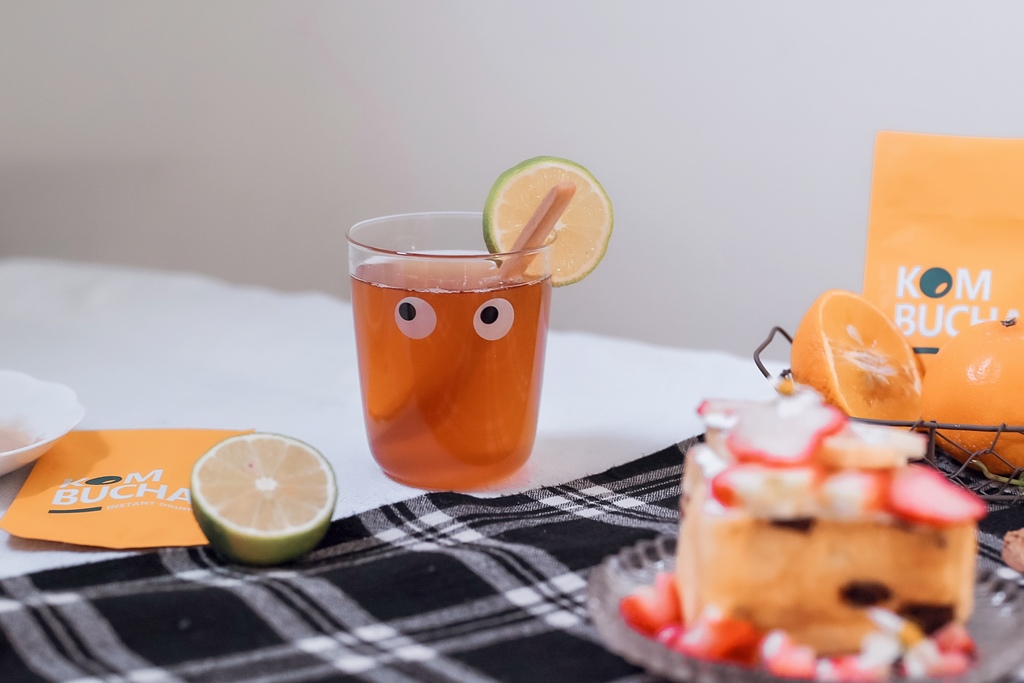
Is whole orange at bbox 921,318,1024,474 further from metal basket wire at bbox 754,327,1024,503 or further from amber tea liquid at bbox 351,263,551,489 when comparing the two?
amber tea liquid at bbox 351,263,551,489

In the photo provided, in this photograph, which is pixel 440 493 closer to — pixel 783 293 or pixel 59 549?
pixel 59 549

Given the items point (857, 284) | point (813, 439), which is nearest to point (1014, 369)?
point (813, 439)

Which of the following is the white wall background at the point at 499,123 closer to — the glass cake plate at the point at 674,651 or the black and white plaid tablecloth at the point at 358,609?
the black and white plaid tablecloth at the point at 358,609

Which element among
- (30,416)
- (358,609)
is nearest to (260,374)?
(30,416)

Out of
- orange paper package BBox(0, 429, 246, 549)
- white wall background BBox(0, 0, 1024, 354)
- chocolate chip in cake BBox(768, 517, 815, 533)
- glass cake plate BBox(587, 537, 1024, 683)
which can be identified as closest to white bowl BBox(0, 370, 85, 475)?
orange paper package BBox(0, 429, 246, 549)

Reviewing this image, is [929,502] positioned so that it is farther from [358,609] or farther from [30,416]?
[30,416]

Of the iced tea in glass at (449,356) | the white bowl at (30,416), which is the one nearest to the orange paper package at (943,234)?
the iced tea in glass at (449,356)
